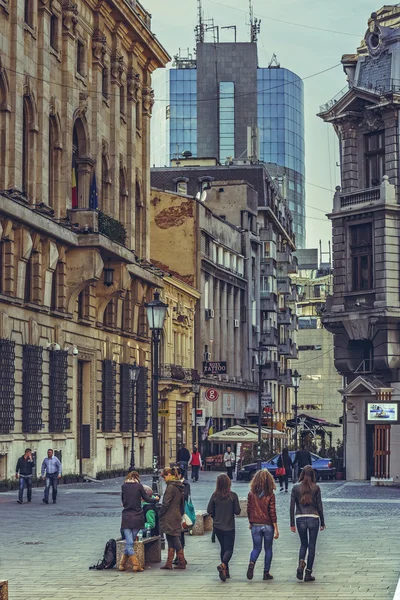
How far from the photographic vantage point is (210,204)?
98.8 m

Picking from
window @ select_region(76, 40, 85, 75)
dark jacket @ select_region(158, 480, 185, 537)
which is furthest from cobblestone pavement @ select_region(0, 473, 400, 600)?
window @ select_region(76, 40, 85, 75)

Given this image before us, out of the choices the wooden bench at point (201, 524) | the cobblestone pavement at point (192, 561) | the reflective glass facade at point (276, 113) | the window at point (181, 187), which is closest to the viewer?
the cobblestone pavement at point (192, 561)

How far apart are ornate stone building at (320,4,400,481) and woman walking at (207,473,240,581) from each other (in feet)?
114

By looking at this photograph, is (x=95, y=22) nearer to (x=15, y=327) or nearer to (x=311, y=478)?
(x=15, y=327)

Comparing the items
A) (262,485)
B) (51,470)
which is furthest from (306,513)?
(51,470)

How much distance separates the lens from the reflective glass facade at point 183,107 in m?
183

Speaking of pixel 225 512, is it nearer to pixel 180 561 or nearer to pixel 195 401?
pixel 180 561

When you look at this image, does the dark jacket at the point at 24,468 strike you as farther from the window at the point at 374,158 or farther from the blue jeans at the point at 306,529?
the window at the point at 374,158

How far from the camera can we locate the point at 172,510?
2009 centimetres

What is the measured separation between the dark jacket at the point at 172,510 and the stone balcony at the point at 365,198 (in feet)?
123

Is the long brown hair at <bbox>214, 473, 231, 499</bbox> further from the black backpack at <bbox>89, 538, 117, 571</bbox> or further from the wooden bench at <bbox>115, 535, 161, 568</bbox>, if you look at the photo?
the black backpack at <bbox>89, 538, 117, 571</bbox>

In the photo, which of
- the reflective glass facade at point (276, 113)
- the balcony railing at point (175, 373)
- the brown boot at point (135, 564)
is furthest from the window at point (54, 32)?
the reflective glass facade at point (276, 113)

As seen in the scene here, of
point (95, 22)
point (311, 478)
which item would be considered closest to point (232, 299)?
point (95, 22)

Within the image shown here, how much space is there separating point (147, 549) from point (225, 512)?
2.48 metres
